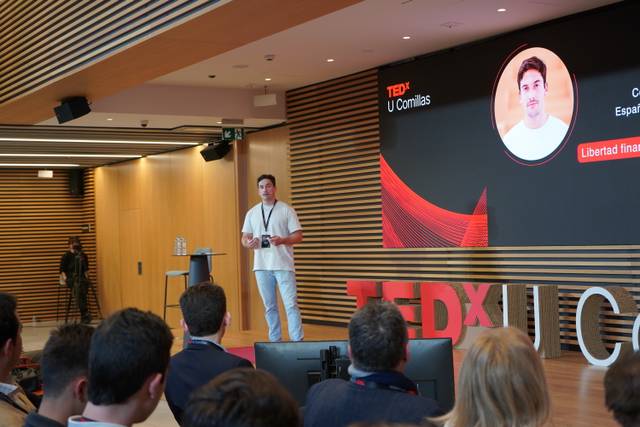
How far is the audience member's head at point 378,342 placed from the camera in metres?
2.70

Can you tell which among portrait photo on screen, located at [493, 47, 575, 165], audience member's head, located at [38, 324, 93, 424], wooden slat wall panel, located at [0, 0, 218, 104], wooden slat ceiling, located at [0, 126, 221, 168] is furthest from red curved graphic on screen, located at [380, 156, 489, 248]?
audience member's head, located at [38, 324, 93, 424]

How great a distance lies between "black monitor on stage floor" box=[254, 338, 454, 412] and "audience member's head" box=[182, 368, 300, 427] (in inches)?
73.5

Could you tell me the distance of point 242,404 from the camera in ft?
4.08

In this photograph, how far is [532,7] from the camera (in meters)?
8.20

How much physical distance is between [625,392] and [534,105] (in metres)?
7.52

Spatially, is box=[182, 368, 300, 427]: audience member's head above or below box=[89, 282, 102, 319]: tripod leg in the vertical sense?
above

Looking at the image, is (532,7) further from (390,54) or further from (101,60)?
(101,60)

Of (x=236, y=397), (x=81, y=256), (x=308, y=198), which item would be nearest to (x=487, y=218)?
(x=308, y=198)

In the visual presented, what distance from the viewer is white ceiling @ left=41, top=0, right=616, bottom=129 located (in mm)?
8242

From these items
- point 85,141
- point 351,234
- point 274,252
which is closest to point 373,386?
point 274,252

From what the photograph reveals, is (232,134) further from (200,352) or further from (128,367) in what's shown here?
(128,367)

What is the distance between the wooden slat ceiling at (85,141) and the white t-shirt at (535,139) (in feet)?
18.3

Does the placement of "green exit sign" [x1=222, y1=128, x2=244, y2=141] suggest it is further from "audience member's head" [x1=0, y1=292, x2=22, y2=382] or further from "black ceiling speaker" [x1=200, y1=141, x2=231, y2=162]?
"audience member's head" [x1=0, y1=292, x2=22, y2=382]

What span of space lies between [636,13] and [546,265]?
2.60 meters
